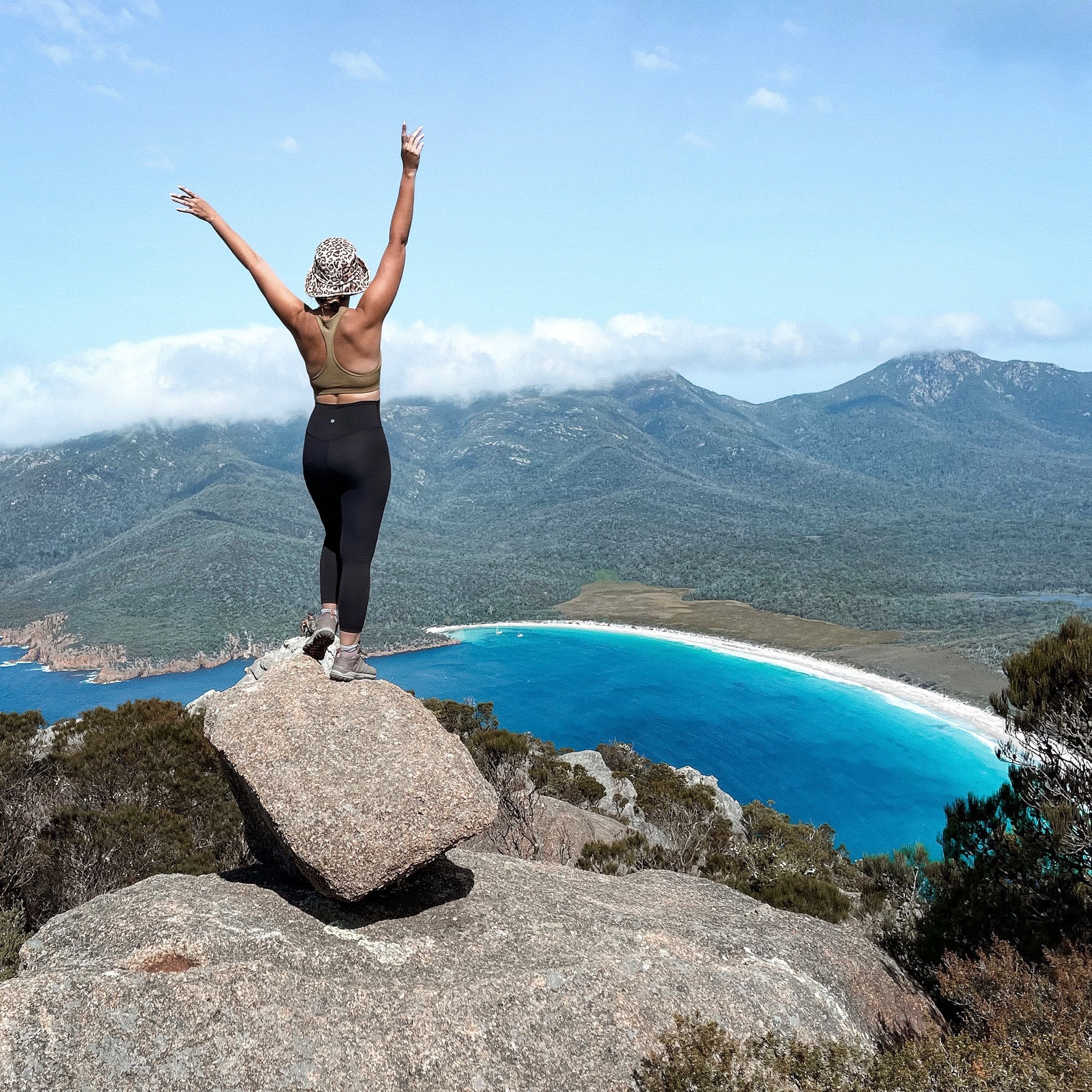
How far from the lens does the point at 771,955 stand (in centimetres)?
734

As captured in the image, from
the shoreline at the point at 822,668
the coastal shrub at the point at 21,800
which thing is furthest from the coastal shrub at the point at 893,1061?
the shoreline at the point at 822,668

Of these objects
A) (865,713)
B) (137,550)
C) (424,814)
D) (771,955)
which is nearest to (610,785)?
(771,955)

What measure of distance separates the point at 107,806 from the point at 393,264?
13249 mm

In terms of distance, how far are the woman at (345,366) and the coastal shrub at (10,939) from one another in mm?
5573

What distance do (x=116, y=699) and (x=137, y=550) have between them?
77.6 meters

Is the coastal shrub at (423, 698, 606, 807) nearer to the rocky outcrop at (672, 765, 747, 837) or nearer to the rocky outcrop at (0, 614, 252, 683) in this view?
the rocky outcrop at (672, 765, 747, 837)

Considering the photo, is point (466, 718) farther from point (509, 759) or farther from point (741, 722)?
point (741, 722)

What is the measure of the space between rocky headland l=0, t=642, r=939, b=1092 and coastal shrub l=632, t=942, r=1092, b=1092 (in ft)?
1.11

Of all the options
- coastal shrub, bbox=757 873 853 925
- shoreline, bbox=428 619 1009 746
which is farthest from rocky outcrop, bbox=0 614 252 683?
coastal shrub, bbox=757 873 853 925

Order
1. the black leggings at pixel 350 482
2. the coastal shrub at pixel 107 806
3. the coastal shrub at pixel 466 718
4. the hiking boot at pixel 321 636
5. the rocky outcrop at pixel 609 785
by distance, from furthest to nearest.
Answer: the coastal shrub at pixel 466 718 → the rocky outcrop at pixel 609 785 → the coastal shrub at pixel 107 806 → the hiking boot at pixel 321 636 → the black leggings at pixel 350 482

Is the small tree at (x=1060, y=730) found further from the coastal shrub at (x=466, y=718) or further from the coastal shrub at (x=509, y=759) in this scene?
the coastal shrub at (x=466, y=718)

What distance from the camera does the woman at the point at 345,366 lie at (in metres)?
5.56

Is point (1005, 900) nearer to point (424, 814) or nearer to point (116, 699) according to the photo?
point (424, 814)

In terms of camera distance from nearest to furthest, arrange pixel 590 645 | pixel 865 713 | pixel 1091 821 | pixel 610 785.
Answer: pixel 1091 821 < pixel 610 785 < pixel 865 713 < pixel 590 645
